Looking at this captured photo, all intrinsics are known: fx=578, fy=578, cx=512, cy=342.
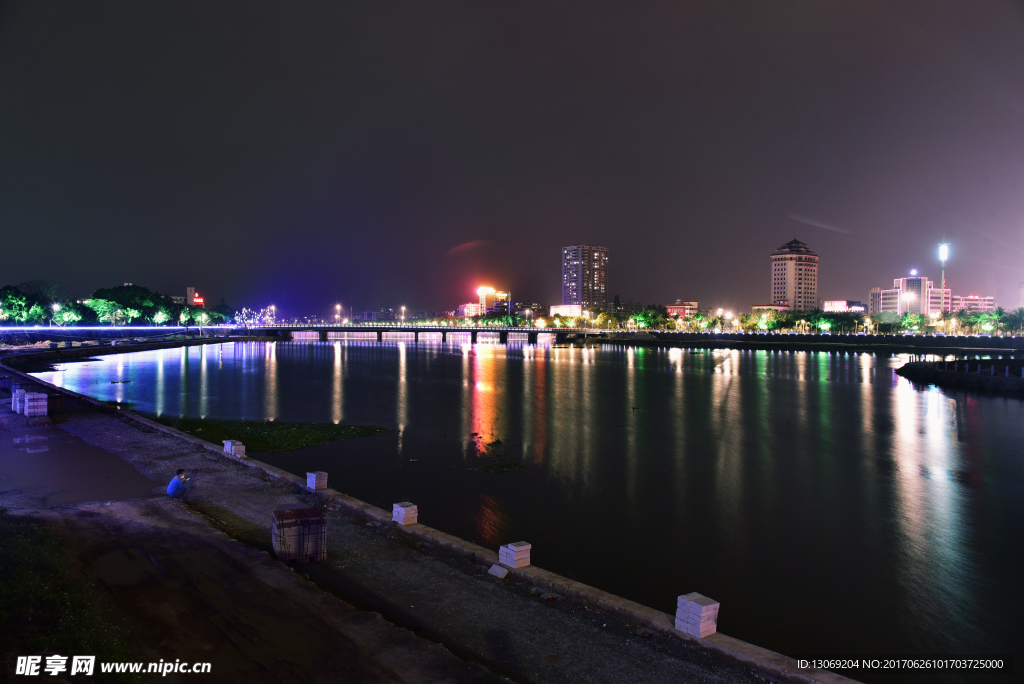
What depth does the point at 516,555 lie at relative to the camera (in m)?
9.57

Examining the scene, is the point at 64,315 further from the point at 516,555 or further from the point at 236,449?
the point at 516,555

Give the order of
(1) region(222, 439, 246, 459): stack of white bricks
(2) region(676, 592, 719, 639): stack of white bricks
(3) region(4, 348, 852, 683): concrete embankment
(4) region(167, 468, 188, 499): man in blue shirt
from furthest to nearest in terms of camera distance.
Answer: (1) region(222, 439, 246, 459): stack of white bricks
(4) region(167, 468, 188, 499): man in blue shirt
(2) region(676, 592, 719, 639): stack of white bricks
(3) region(4, 348, 852, 683): concrete embankment

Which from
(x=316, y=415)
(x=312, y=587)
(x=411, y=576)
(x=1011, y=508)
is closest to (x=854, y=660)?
(x=411, y=576)

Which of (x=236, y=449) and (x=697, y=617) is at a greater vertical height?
(x=236, y=449)

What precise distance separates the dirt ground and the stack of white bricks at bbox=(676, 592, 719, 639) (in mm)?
235

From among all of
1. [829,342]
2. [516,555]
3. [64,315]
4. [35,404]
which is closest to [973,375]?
[516,555]

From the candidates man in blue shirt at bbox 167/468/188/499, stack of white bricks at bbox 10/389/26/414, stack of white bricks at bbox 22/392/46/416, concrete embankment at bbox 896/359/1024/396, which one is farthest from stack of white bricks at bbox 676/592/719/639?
concrete embankment at bbox 896/359/1024/396

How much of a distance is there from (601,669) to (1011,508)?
62.2ft

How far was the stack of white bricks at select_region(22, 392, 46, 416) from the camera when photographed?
24.1 meters

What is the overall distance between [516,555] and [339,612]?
2.98 m

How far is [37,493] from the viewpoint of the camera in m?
13.3

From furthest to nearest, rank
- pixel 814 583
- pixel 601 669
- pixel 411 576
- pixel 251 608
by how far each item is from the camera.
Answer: pixel 814 583 → pixel 411 576 → pixel 251 608 → pixel 601 669

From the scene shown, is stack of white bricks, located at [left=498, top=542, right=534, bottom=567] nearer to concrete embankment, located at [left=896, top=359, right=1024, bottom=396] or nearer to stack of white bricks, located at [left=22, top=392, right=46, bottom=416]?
stack of white bricks, located at [left=22, top=392, right=46, bottom=416]

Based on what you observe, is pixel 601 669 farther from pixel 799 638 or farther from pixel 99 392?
pixel 99 392
